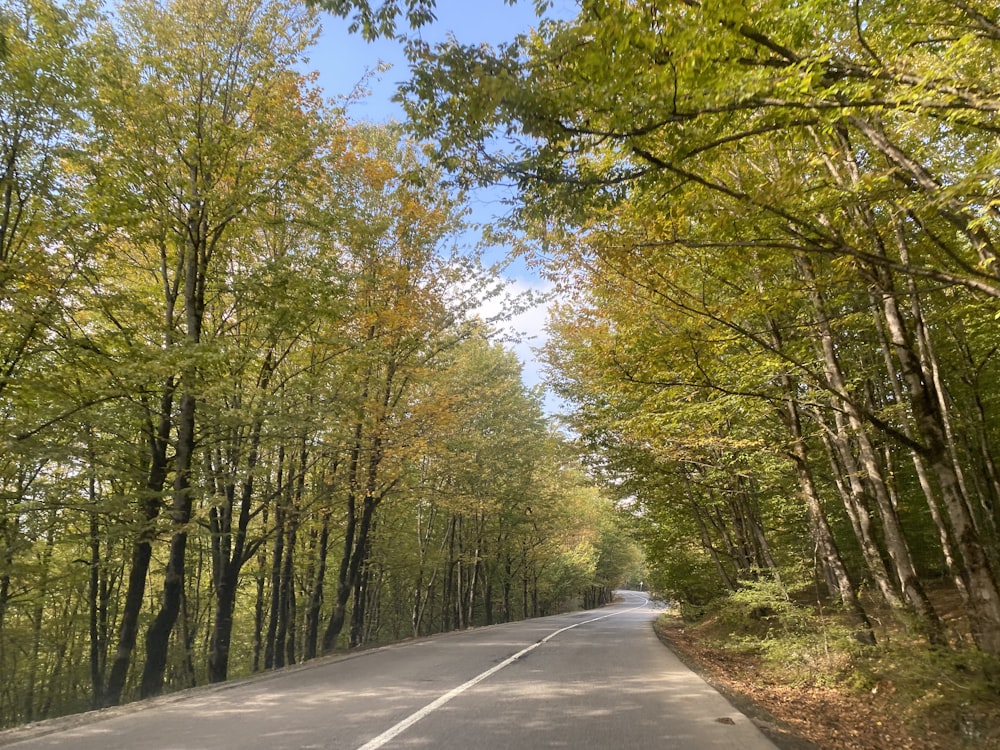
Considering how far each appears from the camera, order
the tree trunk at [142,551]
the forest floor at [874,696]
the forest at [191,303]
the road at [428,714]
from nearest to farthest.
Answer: the road at [428,714], the forest floor at [874,696], the forest at [191,303], the tree trunk at [142,551]

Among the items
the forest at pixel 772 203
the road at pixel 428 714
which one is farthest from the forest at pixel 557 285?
the road at pixel 428 714

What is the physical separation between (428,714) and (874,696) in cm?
559

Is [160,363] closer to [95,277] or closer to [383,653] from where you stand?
[95,277]

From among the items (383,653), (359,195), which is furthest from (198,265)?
(383,653)

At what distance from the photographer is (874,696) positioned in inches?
273

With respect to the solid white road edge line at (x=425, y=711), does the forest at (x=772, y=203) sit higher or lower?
higher

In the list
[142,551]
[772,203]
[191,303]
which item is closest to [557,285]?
[772,203]

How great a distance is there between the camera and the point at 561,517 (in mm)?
33125

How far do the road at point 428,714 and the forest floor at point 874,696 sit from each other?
61cm

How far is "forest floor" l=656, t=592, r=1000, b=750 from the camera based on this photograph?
5.43 m

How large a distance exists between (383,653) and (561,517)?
21.9m

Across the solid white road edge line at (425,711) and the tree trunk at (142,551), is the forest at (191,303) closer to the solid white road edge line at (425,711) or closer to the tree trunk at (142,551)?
the tree trunk at (142,551)

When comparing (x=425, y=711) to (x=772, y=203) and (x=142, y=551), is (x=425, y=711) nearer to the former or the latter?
(x=772, y=203)

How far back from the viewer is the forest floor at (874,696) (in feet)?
17.8
